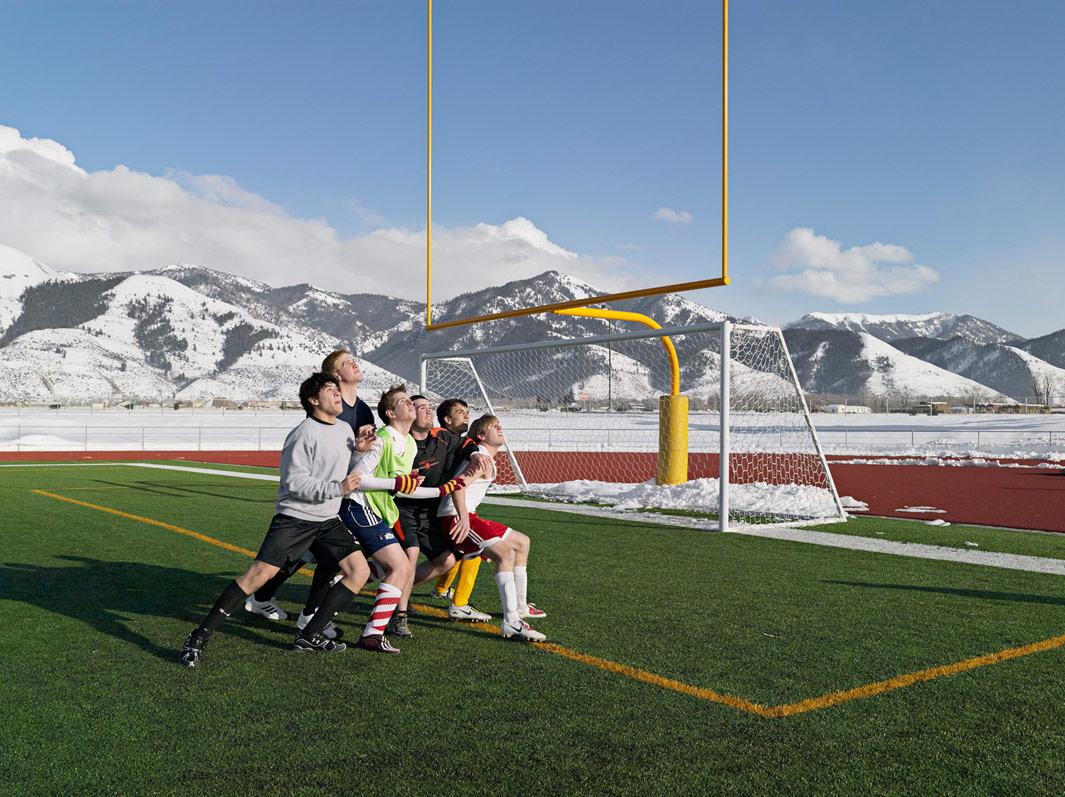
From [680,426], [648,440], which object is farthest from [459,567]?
[648,440]

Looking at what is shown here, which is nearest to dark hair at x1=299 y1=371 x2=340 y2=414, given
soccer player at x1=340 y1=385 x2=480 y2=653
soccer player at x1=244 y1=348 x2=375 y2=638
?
soccer player at x1=244 y1=348 x2=375 y2=638

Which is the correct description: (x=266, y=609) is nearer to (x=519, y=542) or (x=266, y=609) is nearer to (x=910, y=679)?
(x=519, y=542)

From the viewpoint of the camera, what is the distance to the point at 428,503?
5879mm

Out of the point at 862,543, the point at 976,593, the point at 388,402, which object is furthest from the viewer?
the point at 862,543

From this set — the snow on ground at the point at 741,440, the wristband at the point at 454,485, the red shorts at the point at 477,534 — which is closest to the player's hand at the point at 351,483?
the wristband at the point at 454,485

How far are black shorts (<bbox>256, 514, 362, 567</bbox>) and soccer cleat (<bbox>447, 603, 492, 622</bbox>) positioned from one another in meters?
1.04

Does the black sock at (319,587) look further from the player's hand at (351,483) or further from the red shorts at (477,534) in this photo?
the player's hand at (351,483)

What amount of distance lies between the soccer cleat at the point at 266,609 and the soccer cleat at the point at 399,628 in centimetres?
88

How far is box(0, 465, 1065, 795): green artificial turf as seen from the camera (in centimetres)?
344

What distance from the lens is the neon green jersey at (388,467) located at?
5336 mm

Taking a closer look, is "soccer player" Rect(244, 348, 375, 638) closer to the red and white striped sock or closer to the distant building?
the red and white striped sock

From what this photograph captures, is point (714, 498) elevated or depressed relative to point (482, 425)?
depressed

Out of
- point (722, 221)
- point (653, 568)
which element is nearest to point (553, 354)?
point (722, 221)

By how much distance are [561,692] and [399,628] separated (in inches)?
58.1
